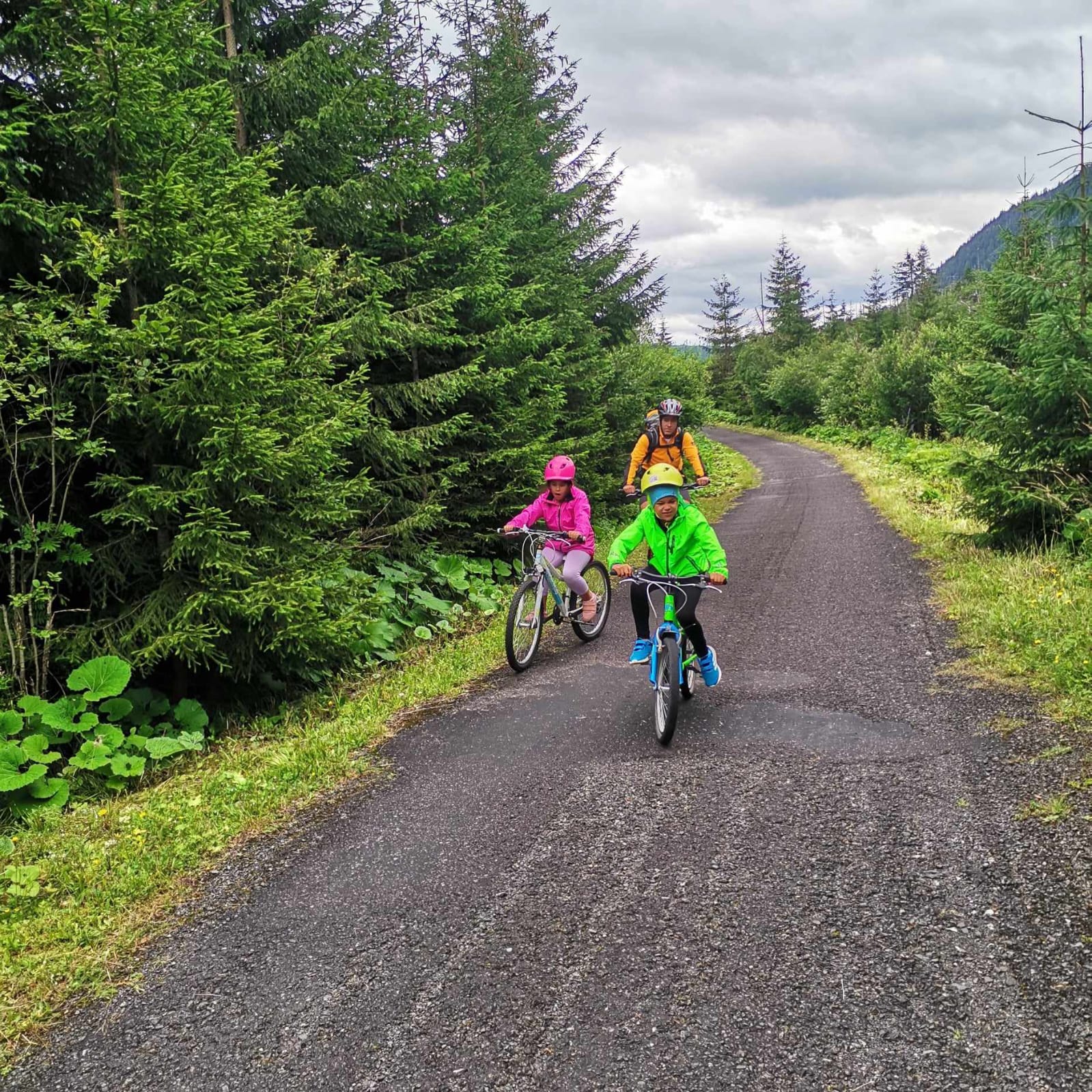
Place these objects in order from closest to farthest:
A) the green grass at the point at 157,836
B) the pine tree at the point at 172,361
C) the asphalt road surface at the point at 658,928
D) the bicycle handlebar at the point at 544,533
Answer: the asphalt road surface at the point at 658,928 → the green grass at the point at 157,836 → the pine tree at the point at 172,361 → the bicycle handlebar at the point at 544,533

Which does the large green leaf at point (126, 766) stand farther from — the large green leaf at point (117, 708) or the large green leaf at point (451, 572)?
the large green leaf at point (451, 572)

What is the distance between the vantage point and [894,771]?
4504mm

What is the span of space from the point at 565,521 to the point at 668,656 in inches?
117

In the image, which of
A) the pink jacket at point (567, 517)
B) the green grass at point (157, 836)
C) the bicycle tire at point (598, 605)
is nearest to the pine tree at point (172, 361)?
the green grass at point (157, 836)

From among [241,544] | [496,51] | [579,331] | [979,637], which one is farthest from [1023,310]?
[241,544]

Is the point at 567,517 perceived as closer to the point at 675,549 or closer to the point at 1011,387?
the point at 675,549

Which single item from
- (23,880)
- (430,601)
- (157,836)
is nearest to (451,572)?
(430,601)

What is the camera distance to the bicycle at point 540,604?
7.41 m

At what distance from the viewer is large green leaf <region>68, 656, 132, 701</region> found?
5.54 meters

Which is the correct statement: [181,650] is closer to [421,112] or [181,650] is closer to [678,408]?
[678,408]

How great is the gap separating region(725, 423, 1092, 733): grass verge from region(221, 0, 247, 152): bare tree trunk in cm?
965

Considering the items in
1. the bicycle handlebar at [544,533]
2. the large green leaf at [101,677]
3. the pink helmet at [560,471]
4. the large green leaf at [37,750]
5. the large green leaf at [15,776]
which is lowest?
the large green leaf at [15,776]

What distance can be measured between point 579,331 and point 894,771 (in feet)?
46.0

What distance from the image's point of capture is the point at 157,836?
448 centimetres
